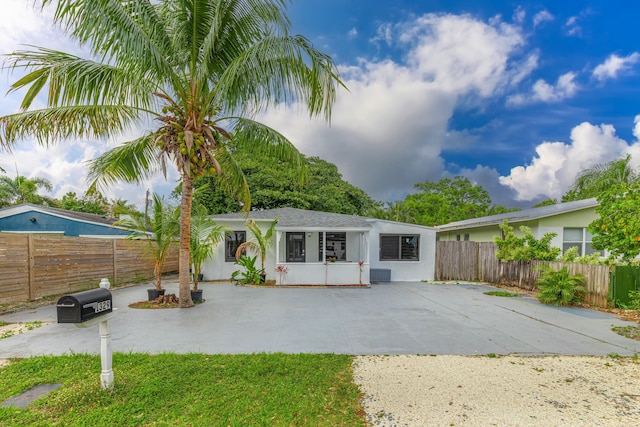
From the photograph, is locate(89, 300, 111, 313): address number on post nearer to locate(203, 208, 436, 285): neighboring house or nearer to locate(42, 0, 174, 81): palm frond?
locate(42, 0, 174, 81): palm frond

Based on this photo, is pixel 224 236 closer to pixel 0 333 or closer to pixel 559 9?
pixel 0 333

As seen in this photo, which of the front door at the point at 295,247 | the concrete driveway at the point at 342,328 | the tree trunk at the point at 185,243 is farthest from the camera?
the front door at the point at 295,247

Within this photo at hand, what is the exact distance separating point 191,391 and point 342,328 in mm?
3294

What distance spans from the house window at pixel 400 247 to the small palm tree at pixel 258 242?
4907mm

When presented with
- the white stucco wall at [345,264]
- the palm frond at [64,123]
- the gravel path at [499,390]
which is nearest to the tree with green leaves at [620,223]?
the gravel path at [499,390]

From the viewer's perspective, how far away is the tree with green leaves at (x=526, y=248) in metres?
10.4

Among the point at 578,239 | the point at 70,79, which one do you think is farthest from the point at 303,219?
the point at 578,239

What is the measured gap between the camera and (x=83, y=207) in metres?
27.3

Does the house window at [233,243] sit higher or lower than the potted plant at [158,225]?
lower

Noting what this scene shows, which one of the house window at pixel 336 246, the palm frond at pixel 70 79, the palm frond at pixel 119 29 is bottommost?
the house window at pixel 336 246

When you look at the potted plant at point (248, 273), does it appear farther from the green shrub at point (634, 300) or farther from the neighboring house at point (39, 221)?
the green shrub at point (634, 300)

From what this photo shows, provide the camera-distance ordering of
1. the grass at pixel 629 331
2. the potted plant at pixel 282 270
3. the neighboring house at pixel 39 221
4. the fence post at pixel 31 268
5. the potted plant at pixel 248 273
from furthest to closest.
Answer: the neighboring house at pixel 39 221, the potted plant at pixel 248 273, the potted plant at pixel 282 270, the fence post at pixel 31 268, the grass at pixel 629 331

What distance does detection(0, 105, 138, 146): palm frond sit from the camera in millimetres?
5645

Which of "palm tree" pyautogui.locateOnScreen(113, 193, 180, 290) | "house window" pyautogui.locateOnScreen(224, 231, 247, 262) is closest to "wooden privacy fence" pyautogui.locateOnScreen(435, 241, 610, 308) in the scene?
"house window" pyautogui.locateOnScreen(224, 231, 247, 262)
